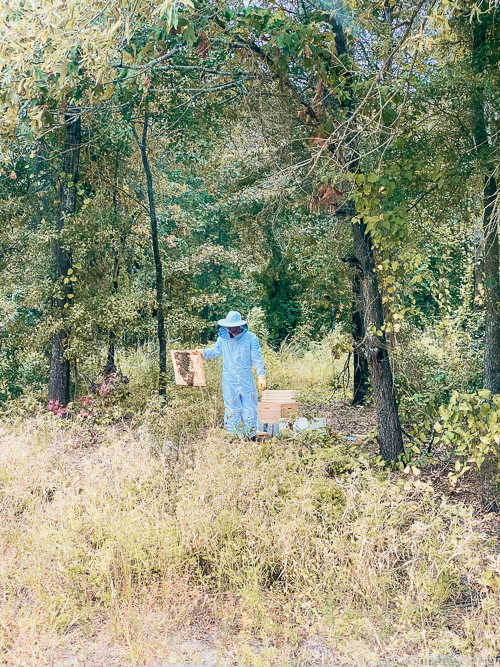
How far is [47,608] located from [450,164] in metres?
4.75

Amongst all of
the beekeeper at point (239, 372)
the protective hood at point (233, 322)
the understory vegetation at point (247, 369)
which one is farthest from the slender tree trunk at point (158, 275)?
the protective hood at point (233, 322)

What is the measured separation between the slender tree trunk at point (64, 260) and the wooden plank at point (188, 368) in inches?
79.4

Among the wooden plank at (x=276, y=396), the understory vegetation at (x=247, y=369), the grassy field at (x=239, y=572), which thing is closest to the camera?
the grassy field at (x=239, y=572)

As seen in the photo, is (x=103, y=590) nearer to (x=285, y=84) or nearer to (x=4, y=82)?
(x=4, y=82)

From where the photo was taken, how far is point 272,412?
6711 millimetres

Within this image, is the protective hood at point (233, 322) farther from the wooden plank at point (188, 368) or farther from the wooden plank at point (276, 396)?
the wooden plank at point (276, 396)

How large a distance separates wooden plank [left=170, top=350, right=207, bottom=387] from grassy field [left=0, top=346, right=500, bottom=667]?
2.07 meters

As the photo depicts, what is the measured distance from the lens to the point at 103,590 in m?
3.54

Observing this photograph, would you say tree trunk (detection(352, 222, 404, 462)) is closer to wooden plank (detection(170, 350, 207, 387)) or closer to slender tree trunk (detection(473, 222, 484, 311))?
slender tree trunk (detection(473, 222, 484, 311))

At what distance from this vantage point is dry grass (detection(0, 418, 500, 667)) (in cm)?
304

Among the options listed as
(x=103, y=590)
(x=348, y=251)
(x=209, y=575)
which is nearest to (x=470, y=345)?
(x=348, y=251)

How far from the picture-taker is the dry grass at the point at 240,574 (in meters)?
3.04

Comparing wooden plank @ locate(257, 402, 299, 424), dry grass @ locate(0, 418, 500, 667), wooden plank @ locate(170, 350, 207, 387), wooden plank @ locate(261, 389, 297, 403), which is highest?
wooden plank @ locate(170, 350, 207, 387)

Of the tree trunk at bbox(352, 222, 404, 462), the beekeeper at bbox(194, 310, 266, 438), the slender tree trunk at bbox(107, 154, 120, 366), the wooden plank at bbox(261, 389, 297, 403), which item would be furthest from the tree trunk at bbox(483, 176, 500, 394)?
the slender tree trunk at bbox(107, 154, 120, 366)
